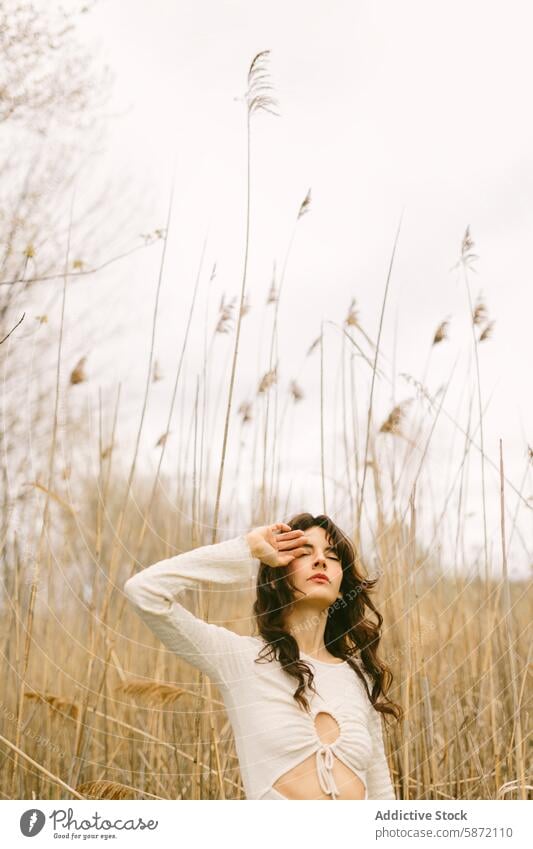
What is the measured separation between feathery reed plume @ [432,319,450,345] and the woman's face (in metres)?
0.53

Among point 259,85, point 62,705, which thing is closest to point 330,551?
point 62,705

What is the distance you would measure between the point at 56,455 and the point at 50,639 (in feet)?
1.79

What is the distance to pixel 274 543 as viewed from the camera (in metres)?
1.25

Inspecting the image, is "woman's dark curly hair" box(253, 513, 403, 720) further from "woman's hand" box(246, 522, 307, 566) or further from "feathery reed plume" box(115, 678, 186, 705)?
"feathery reed plume" box(115, 678, 186, 705)

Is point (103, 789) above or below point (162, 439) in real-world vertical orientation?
below

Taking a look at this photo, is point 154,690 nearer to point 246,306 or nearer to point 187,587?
point 187,587

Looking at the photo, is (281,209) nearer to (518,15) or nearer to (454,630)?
(518,15)

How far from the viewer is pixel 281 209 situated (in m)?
1.84

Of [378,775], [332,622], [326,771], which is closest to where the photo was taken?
[326,771]

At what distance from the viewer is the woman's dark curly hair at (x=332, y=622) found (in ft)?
4.11
